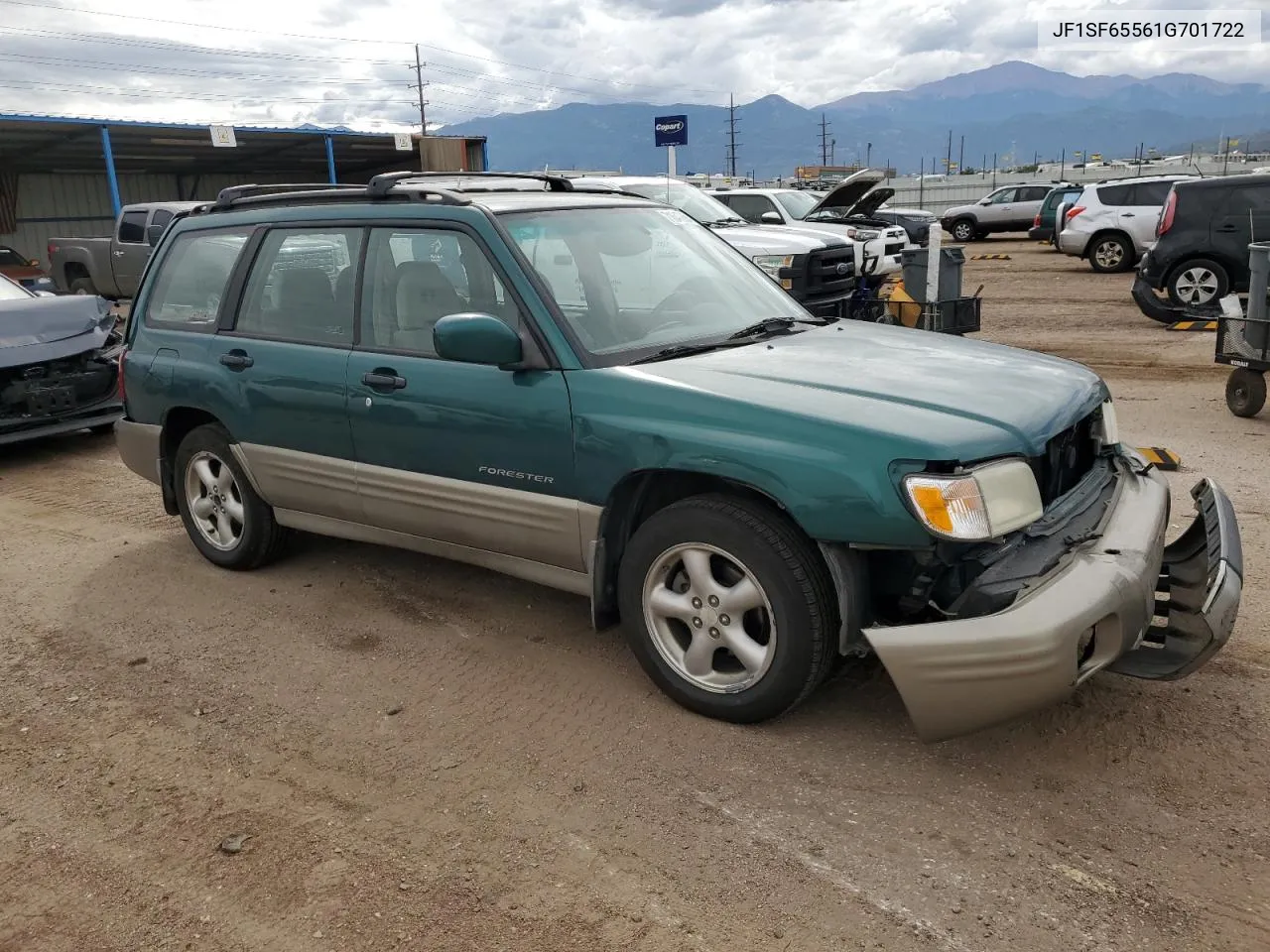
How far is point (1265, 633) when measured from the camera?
13.1 feet

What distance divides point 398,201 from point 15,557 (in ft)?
10.7

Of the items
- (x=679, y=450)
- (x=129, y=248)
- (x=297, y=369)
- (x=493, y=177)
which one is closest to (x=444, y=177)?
(x=493, y=177)

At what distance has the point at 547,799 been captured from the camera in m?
3.13

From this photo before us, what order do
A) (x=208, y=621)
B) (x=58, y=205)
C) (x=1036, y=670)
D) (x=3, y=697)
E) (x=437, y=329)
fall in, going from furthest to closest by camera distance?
(x=58, y=205), (x=208, y=621), (x=3, y=697), (x=437, y=329), (x=1036, y=670)

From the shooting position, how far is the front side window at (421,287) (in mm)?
3926

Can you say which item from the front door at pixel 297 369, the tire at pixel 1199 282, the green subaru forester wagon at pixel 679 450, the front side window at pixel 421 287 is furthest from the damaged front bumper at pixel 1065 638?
the tire at pixel 1199 282

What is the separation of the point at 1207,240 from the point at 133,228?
16.8 meters

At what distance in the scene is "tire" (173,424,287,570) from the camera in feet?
16.5

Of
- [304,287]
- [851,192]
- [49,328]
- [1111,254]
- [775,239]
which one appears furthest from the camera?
[1111,254]

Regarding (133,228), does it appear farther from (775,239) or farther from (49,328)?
(775,239)

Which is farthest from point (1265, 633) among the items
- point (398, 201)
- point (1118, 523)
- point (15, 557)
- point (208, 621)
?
point (15, 557)

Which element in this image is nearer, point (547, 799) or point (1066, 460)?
point (547, 799)

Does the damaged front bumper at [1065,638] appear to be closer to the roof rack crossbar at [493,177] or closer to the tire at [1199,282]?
the roof rack crossbar at [493,177]

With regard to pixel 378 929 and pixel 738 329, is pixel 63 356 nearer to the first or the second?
pixel 738 329
